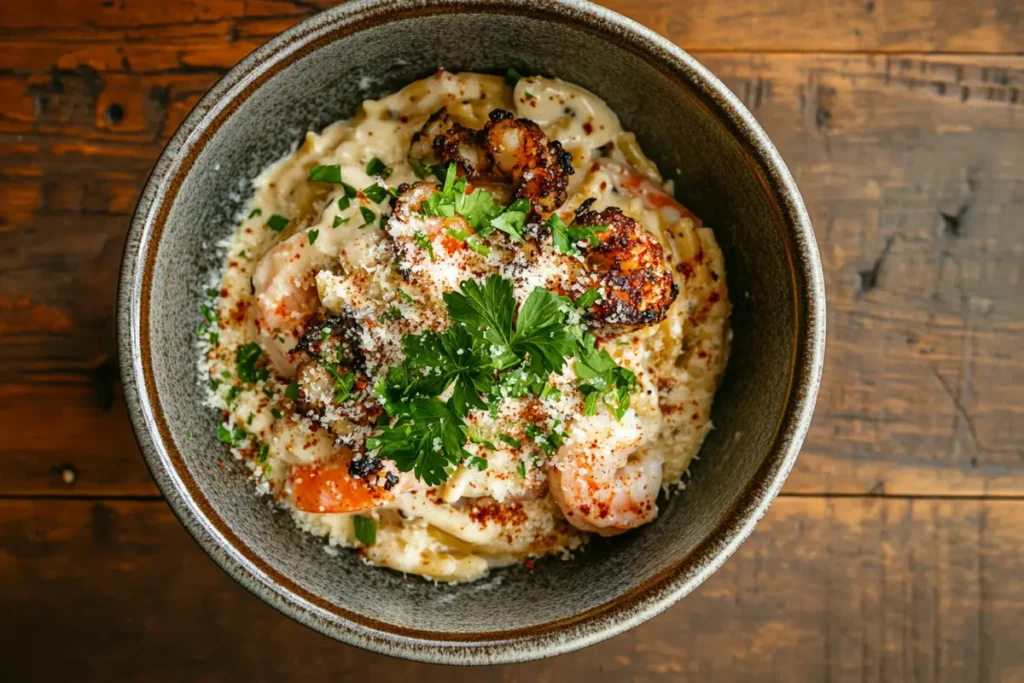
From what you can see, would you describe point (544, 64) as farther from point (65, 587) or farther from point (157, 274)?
point (65, 587)

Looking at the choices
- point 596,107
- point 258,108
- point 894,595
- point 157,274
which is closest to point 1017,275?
point 894,595

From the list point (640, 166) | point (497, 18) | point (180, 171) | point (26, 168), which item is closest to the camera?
point (180, 171)

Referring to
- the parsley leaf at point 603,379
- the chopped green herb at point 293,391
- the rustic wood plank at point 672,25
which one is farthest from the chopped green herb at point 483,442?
the rustic wood plank at point 672,25

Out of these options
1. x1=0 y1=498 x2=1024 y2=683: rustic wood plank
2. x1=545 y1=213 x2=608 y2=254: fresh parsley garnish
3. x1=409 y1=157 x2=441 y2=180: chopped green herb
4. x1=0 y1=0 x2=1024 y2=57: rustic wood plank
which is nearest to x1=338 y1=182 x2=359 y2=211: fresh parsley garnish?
x1=409 y1=157 x2=441 y2=180: chopped green herb

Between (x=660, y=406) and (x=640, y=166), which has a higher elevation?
(x=640, y=166)

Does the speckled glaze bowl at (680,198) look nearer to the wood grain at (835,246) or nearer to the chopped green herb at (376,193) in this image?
the chopped green herb at (376,193)

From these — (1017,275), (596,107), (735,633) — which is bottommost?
(735,633)

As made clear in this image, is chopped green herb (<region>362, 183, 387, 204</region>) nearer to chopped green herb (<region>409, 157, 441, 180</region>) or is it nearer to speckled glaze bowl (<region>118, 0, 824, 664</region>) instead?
chopped green herb (<region>409, 157, 441, 180</region>)
